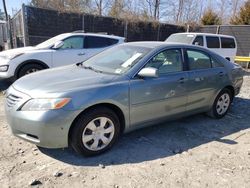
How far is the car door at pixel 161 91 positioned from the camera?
3793 mm

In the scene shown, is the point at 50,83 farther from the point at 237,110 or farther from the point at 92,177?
the point at 237,110

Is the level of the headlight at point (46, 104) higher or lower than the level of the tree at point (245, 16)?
lower

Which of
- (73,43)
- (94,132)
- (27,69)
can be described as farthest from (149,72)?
(73,43)

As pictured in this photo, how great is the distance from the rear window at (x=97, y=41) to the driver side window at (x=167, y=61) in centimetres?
454

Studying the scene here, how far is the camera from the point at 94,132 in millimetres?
3529

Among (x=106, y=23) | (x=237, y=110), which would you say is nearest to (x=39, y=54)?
(x=237, y=110)

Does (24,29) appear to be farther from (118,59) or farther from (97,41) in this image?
(118,59)

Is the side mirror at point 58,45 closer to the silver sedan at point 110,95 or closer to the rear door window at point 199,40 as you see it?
the silver sedan at point 110,95

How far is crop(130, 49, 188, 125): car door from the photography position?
3.79m

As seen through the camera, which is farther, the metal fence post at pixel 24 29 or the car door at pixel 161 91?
the metal fence post at pixel 24 29

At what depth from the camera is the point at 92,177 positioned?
3117 millimetres

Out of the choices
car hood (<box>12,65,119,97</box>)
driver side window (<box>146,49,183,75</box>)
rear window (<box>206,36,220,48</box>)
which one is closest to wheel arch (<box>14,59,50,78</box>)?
car hood (<box>12,65,119,97</box>)

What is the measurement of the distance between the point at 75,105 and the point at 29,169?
981 millimetres

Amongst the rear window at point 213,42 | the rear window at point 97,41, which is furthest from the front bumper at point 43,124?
the rear window at point 213,42
